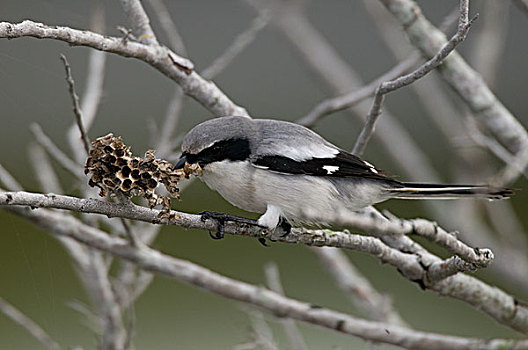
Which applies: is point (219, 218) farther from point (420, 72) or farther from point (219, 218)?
point (420, 72)

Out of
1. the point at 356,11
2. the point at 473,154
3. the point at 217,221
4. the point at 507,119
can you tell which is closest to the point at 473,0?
the point at 356,11

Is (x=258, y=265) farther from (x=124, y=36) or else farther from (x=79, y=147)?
(x=124, y=36)

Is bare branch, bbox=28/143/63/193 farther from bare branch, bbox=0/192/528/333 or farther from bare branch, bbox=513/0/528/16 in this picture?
bare branch, bbox=513/0/528/16

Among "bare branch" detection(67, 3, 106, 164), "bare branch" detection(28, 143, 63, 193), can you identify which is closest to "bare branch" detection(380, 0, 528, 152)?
"bare branch" detection(67, 3, 106, 164)

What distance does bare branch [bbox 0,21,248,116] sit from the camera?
1462 mm

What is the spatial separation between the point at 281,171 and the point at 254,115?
10.7 feet

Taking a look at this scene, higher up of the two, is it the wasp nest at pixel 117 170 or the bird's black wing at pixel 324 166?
the bird's black wing at pixel 324 166

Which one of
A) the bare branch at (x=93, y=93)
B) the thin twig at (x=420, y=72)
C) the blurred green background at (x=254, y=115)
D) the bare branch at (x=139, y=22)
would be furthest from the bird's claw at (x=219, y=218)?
the blurred green background at (x=254, y=115)

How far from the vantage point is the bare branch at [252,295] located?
2094mm

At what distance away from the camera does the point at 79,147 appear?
2508 millimetres

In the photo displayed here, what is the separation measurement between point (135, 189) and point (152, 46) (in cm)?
74

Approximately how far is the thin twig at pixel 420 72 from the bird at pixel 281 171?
117 millimetres

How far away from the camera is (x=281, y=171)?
1.97 meters

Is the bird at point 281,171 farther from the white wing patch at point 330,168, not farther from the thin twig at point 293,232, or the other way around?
the thin twig at point 293,232
